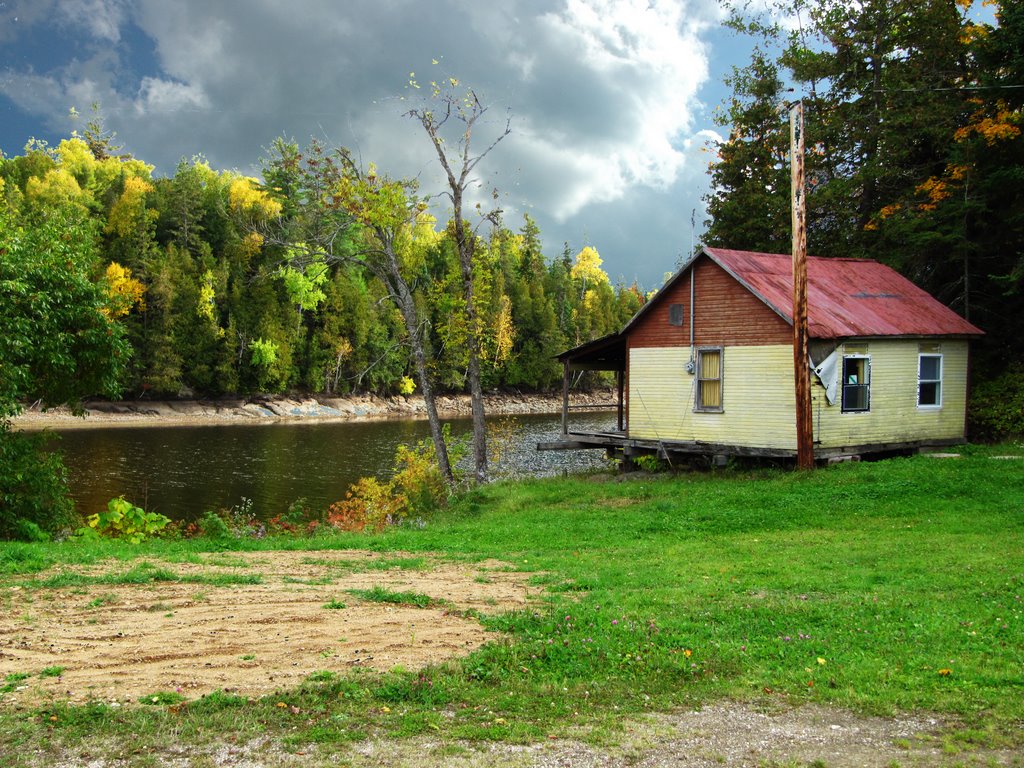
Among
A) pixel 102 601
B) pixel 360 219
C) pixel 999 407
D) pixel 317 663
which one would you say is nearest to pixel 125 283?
pixel 360 219

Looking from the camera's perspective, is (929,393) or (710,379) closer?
(710,379)

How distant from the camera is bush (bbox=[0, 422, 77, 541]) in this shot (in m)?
16.0

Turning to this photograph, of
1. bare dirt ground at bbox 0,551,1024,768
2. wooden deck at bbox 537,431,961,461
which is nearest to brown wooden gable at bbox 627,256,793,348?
wooden deck at bbox 537,431,961,461

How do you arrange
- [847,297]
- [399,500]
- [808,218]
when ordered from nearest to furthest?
[847,297] < [399,500] < [808,218]

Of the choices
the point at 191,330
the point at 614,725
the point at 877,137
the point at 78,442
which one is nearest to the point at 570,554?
the point at 614,725

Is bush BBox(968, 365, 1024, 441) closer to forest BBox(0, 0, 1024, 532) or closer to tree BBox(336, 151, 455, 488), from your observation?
forest BBox(0, 0, 1024, 532)

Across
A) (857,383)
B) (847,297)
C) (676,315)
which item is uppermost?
(847,297)

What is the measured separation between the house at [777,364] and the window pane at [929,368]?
0.10ft

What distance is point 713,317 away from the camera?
23250 millimetres

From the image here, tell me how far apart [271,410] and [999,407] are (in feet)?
213

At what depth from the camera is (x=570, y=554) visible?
45.3 ft

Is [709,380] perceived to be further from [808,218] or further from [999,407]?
[808,218]

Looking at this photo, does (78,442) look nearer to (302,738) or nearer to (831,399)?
(831,399)

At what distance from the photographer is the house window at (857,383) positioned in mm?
22328
